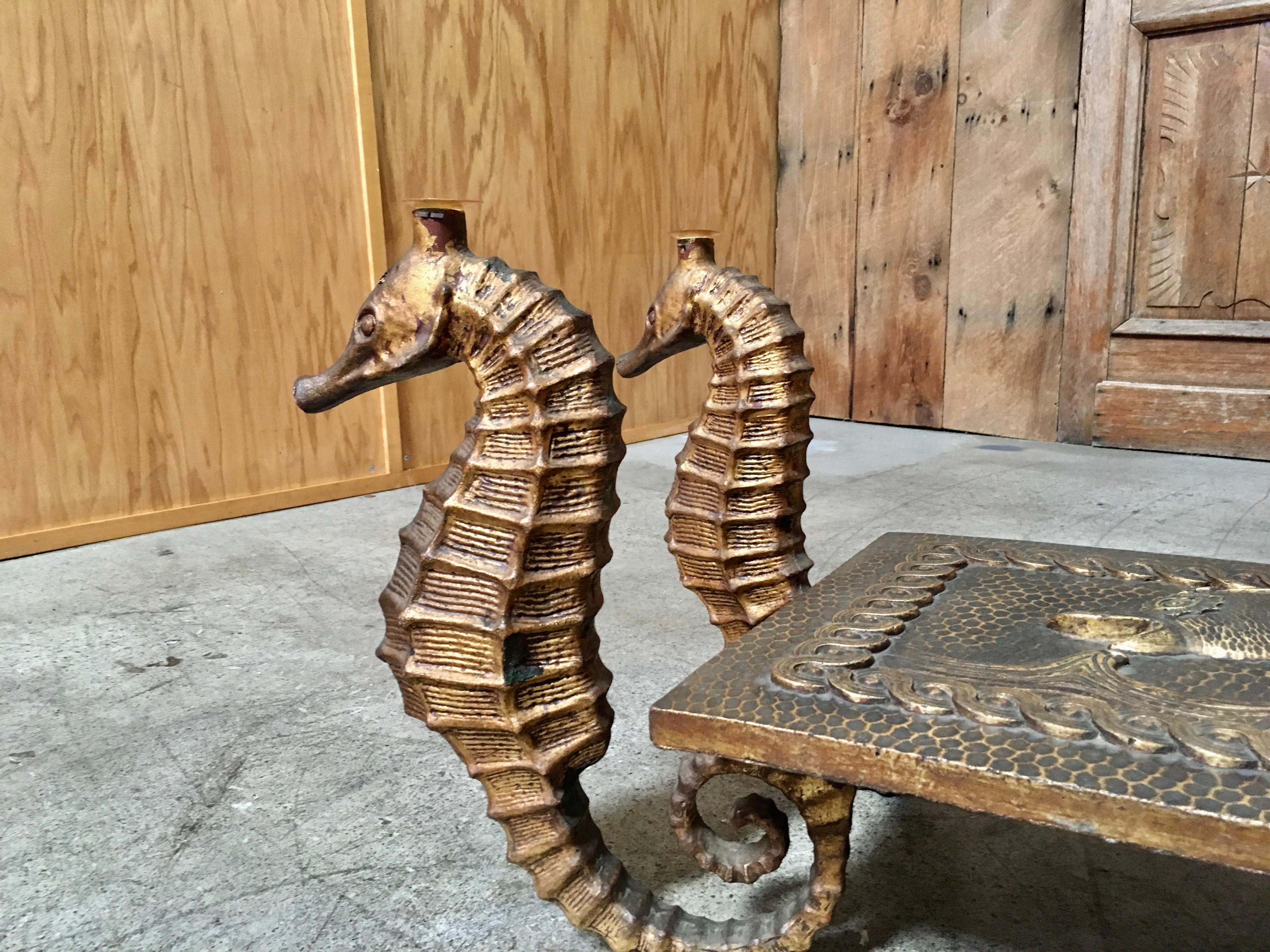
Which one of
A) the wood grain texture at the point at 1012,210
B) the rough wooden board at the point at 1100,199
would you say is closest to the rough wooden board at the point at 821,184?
the wood grain texture at the point at 1012,210

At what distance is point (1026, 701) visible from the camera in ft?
3.05

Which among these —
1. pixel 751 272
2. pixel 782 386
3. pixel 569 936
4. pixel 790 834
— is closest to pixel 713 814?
pixel 790 834

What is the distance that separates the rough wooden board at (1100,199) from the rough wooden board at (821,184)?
3.10ft

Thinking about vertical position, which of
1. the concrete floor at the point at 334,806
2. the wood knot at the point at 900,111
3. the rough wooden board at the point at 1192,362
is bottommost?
the concrete floor at the point at 334,806

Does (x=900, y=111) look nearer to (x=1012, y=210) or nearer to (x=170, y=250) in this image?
(x=1012, y=210)

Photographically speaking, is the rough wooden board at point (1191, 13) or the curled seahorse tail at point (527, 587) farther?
the rough wooden board at point (1191, 13)

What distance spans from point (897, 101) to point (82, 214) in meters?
3.10

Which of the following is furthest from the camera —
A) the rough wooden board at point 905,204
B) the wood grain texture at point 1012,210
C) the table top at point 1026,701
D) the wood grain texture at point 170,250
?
the rough wooden board at point 905,204

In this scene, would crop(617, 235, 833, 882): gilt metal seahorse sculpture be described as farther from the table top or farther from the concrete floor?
the concrete floor

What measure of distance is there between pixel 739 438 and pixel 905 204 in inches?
124

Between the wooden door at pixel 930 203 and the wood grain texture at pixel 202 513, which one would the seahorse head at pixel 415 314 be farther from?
the wooden door at pixel 930 203

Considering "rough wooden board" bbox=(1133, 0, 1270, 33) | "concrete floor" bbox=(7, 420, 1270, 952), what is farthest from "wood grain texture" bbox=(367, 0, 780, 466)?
"rough wooden board" bbox=(1133, 0, 1270, 33)

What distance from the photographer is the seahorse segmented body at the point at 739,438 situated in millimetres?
1371

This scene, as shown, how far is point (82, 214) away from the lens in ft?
8.80
